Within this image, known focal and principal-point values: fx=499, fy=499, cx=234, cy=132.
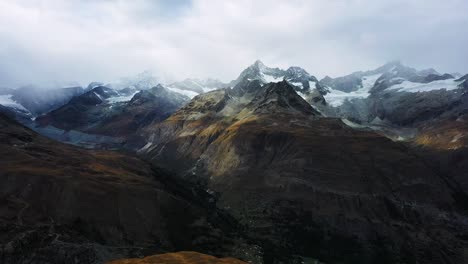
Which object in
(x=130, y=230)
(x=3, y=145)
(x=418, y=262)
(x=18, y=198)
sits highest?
(x=3, y=145)

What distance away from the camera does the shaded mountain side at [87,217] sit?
4567 inches

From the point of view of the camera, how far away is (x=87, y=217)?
13638 cm

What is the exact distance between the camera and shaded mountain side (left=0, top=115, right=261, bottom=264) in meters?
116

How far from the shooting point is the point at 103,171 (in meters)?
176

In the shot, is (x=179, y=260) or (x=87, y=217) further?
(x=87, y=217)

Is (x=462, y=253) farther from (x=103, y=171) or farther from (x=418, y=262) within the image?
(x=103, y=171)

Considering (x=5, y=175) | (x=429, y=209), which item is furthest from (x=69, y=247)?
(x=429, y=209)

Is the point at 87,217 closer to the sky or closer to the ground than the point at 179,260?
closer to the sky

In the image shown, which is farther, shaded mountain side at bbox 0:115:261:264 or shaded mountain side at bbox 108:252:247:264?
shaded mountain side at bbox 0:115:261:264

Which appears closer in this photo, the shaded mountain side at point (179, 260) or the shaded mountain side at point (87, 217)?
the shaded mountain side at point (179, 260)

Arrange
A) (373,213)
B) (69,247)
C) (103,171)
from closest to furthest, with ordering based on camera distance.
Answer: (69,247) → (103,171) → (373,213)

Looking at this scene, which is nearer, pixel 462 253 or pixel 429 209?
pixel 462 253

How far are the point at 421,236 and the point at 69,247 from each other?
405 ft

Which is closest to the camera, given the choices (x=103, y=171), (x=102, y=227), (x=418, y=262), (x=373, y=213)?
(x=102, y=227)
